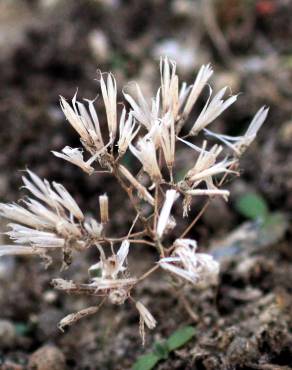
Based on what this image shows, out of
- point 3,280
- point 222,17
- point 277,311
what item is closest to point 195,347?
point 277,311

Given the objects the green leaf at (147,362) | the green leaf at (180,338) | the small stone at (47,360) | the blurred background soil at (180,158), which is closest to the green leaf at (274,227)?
the blurred background soil at (180,158)

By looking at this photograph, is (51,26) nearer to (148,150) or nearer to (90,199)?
(90,199)

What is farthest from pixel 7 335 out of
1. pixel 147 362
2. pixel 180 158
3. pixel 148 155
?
pixel 180 158

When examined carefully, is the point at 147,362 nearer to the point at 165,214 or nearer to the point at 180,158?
the point at 165,214

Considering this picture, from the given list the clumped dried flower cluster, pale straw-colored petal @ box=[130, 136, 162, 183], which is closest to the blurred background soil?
the clumped dried flower cluster

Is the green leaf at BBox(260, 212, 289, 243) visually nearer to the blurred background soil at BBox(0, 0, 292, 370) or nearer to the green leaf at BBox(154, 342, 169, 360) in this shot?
the blurred background soil at BBox(0, 0, 292, 370)
